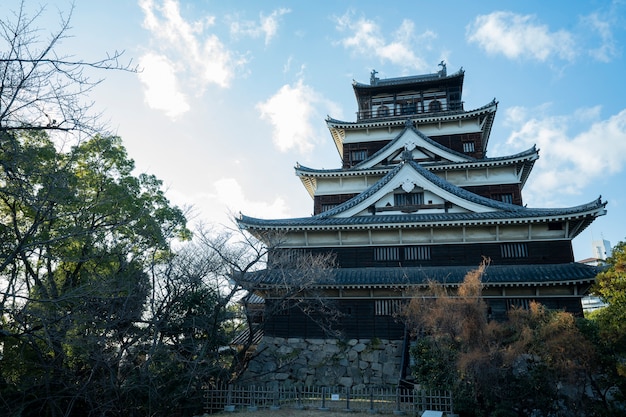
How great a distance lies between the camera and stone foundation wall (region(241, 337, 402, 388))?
55.5 ft

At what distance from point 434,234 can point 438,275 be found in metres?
2.11

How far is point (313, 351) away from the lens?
17859 millimetres

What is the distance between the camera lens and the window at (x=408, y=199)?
20.6 m

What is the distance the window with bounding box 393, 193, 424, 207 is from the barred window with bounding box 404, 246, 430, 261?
8.38 ft

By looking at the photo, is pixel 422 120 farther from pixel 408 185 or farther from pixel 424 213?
pixel 424 213

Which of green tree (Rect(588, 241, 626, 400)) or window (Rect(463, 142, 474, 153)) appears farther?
window (Rect(463, 142, 474, 153))

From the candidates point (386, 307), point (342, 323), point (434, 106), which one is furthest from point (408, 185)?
point (434, 106)

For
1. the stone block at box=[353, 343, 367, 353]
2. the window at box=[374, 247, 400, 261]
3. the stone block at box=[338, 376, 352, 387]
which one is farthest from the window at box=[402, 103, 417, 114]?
the stone block at box=[338, 376, 352, 387]

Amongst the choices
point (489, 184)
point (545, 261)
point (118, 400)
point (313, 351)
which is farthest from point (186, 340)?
point (489, 184)

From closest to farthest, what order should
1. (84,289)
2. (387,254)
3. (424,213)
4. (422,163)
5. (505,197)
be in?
(84,289), (387,254), (424,213), (505,197), (422,163)

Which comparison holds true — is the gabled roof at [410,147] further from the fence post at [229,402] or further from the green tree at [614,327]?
the fence post at [229,402]

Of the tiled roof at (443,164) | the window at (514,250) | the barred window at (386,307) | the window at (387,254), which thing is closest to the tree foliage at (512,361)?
the barred window at (386,307)

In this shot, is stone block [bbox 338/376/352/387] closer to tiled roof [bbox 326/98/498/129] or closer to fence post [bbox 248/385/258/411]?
fence post [bbox 248/385/258/411]

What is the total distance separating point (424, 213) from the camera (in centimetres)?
1997
